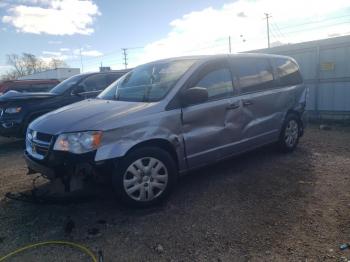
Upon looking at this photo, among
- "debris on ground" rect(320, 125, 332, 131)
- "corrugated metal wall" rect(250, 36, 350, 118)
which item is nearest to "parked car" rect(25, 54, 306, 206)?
"debris on ground" rect(320, 125, 332, 131)

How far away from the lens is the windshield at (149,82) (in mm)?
4145

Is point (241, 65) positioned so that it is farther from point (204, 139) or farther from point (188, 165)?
point (188, 165)

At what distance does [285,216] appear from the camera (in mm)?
3531

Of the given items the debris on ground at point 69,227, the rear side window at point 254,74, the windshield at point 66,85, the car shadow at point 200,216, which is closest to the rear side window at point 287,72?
the rear side window at point 254,74

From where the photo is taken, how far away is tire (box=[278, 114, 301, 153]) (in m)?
5.75

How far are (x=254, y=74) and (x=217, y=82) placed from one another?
3.08 feet

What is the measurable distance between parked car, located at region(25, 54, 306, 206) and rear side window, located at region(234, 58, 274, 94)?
2 cm

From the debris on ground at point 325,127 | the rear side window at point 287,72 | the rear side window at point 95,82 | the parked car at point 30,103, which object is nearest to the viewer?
the rear side window at point 287,72

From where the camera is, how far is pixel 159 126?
3768mm

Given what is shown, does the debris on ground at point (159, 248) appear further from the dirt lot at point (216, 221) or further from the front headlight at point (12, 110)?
the front headlight at point (12, 110)

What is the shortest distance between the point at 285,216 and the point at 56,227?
251cm

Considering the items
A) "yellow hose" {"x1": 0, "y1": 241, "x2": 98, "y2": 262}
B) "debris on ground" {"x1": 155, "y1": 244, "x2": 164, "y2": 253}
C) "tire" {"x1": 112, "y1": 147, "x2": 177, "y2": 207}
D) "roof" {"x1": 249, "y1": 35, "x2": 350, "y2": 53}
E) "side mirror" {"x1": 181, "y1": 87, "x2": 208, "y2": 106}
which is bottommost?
"debris on ground" {"x1": 155, "y1": 244, "x2": 164, "y2": 253}

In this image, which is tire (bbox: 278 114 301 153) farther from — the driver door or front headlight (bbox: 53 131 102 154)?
front headlight (bbox: 53 131 102 154)

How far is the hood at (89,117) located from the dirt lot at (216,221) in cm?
104
